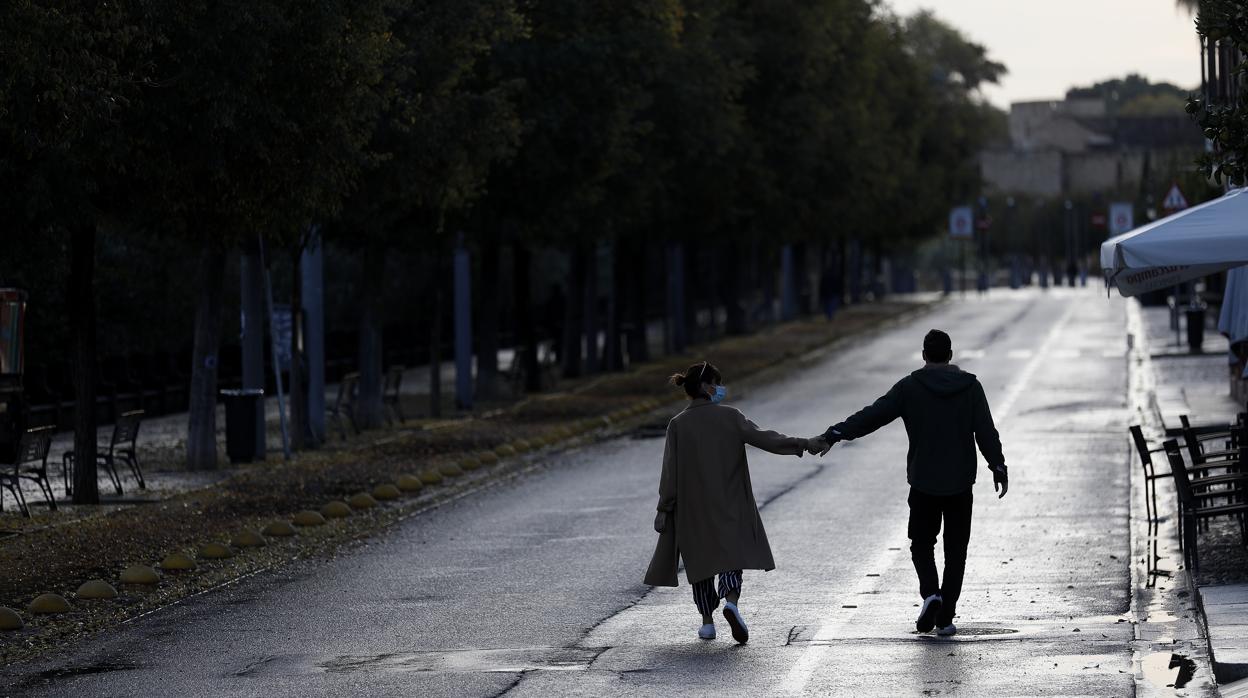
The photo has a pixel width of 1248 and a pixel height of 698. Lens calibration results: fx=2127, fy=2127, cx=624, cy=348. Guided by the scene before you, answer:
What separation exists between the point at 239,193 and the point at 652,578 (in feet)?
26.7

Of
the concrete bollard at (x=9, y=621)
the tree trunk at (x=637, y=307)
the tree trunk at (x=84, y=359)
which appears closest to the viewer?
A: the concrete bollard at (x=9, y=621)

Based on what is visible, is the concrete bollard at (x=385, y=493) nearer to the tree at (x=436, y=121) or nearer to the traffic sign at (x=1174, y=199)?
the tree at (x=436, y=121)

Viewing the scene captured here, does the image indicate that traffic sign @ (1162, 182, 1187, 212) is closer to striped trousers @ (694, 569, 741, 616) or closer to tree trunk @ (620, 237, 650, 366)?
tree trunk @ (620, 237, 650, 366)

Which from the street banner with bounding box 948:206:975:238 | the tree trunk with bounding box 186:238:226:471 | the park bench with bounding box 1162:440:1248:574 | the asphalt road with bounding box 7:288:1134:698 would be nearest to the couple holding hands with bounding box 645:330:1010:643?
the asphalt road with bounding box 7:288:1134:698

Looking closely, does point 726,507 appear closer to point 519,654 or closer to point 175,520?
point 519,654

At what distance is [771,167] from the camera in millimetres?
51000

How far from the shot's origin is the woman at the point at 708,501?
11812mm

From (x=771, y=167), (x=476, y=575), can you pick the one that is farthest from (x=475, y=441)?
(x=771, y=167)

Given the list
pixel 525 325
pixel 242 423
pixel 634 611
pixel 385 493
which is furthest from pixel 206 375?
pixel 525 325

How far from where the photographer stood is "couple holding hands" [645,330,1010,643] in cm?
1184

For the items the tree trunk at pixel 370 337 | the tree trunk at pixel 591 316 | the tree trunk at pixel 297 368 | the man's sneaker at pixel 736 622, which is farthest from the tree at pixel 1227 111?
the tree trunk at pixel 591 316

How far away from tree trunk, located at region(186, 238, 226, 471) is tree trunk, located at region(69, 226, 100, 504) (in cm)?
413

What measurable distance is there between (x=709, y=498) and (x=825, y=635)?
1022 mm

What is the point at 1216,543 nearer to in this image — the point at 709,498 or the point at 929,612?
the point at 929,612
